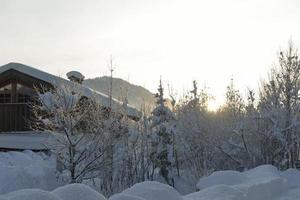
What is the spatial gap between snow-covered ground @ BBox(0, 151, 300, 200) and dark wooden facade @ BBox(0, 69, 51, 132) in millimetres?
4555

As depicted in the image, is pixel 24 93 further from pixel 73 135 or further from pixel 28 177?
pixel 73 135

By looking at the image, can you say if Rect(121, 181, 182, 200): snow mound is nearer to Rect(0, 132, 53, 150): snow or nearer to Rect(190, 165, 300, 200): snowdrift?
A: Rect(190, 165, 300, 200): snowdrift

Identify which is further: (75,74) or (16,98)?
(16,98)

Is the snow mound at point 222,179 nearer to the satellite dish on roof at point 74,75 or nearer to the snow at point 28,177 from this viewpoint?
the snow at point 28,177

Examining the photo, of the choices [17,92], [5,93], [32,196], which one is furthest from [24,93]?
[32,196]

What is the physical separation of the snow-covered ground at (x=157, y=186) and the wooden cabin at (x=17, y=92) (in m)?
4.58

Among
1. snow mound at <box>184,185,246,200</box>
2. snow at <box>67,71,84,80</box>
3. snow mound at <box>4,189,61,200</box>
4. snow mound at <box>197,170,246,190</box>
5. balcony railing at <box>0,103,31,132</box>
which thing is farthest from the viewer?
balcony railing at <box>0,103,31,132</box>

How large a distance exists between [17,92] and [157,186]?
20268 mm

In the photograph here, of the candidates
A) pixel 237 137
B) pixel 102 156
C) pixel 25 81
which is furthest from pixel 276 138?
pixel 25 81

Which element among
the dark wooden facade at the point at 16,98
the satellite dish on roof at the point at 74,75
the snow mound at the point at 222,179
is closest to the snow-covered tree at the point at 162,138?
the satellite dish on roof at the point at 74,75

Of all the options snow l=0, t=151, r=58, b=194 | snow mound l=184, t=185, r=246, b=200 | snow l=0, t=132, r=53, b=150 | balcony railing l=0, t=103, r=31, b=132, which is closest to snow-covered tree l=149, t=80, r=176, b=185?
snow l=0, t=151, r=58, b=194

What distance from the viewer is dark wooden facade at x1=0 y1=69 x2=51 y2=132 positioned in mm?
26516

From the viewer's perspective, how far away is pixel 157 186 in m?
8.85

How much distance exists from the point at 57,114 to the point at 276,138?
8.36m
